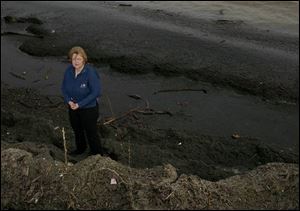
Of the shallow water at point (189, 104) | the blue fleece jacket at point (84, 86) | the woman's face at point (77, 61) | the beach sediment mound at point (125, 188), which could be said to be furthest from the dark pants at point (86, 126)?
the shallow water at point (189, 104)

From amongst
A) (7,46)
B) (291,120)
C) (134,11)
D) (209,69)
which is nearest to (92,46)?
(7,46)

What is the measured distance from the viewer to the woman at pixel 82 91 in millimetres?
4957

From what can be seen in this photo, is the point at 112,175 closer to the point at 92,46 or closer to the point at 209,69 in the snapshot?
the point at 209,69

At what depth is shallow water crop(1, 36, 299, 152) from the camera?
693cm

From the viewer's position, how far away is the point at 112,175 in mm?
4484

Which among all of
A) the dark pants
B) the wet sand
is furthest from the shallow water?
the dark pants

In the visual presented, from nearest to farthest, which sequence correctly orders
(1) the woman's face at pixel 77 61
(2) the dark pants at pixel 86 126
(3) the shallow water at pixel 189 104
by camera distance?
(1) the woman's face at pixel 77 61 < (2) the dark pants at pixel 86 126 < (3) the shallow water at pixel 189 104

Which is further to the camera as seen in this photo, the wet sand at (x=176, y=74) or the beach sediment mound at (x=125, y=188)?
the wet sand at (x=176, y=74)

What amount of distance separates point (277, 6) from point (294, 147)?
9.66 meters

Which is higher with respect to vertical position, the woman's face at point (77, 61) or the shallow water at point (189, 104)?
the woman's face at point (77, 61)

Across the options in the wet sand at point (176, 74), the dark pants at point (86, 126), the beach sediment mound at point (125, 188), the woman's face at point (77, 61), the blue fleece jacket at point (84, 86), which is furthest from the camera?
the wet sand at point (176, 74)

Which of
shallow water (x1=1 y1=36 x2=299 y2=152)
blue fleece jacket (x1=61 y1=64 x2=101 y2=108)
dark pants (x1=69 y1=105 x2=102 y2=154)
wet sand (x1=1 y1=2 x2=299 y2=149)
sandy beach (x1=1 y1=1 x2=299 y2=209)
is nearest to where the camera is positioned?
blue fleece jacket (x1=61 y1=64 x2=101 y2=108)

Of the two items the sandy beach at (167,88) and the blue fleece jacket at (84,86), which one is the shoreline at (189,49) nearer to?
the sandy beach at (167,88)

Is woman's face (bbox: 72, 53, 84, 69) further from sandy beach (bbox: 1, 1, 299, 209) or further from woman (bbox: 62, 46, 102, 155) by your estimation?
sandy beach (bbox: 1, 1, 299, 209)
